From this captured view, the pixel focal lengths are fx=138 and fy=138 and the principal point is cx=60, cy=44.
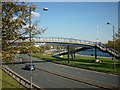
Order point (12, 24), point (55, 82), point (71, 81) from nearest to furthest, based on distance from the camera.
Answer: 1. point (12, 24)
2. point (55, 82)
3. point (71, 81)

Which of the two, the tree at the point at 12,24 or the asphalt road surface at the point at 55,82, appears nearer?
the tree at the point at 12,24

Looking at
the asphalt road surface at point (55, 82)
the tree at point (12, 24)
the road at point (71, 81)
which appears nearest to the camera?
the tree at point (12, 24)

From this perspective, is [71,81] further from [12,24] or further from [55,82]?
[12,24]

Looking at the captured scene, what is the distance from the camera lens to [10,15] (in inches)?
460

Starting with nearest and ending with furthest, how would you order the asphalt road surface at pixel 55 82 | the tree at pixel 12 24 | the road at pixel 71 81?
the tree at pixel 12 24 < the asphalt road surface at pixel 55 82 < the road at pixel 71 81

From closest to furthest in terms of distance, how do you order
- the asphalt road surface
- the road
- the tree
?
1. the tree
2. the asphalt road surface
3. the road

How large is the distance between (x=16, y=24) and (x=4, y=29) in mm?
1077

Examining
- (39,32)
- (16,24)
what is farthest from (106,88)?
(16,24)

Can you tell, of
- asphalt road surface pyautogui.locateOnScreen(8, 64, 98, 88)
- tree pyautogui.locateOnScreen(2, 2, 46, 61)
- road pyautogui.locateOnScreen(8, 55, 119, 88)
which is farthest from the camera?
road pyautogui.locateOnScreen(8, 55, 119, 88)

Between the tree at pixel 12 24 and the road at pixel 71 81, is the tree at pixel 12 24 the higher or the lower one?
the higher one

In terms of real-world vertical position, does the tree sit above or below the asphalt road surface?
above

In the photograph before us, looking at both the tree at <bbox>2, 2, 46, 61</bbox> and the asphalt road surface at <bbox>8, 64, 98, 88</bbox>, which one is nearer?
the tree at <bbox>2, 2, 46, 61</bbox>

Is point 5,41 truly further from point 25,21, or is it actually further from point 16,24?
point 25,21

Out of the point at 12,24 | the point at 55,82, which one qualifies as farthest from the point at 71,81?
the point at 12,24
